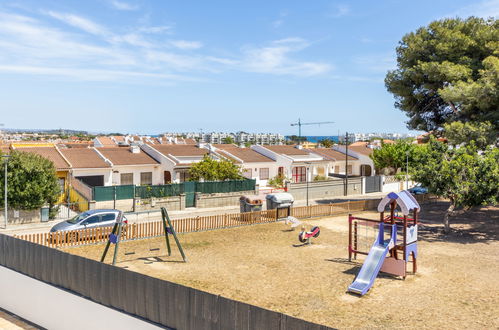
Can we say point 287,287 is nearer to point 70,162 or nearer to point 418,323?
point 418,323

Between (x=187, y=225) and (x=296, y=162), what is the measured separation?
1083 inches

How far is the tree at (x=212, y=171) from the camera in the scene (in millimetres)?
37656

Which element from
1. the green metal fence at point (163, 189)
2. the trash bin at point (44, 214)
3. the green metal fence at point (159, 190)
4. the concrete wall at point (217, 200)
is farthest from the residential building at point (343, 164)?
the trash bin at point (44, 214)

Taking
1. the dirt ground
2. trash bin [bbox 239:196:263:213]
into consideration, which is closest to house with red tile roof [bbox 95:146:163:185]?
trash bin [bbox 239:196:263:213]

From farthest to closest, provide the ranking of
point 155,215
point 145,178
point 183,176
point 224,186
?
point 183,176 → point 145,178 → point 224,186 → point 155,215

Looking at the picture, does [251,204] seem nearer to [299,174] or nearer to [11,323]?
[11,323]

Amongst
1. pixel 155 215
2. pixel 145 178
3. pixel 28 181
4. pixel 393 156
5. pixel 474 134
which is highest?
pixel 474 134

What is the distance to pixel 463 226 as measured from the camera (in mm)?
27391

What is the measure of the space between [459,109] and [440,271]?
18077 mm

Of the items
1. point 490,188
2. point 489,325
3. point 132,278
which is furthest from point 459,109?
point 132,278

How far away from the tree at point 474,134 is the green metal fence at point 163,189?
18.0 metres

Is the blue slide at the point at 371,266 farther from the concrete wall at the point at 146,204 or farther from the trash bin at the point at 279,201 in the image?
the concrete wall at the point at 146,204

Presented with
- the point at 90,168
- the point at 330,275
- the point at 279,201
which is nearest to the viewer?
the point at 330,275

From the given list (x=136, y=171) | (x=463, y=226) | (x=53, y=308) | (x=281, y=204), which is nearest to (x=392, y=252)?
(x=281, y=204)
